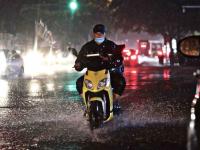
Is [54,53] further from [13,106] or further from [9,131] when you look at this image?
[9,131]

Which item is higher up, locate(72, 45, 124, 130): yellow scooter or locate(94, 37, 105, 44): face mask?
locate(94, 37, 105, 44): face mask

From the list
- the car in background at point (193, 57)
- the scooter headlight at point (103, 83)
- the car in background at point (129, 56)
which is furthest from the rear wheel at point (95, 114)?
the car in background at point (129, 56)

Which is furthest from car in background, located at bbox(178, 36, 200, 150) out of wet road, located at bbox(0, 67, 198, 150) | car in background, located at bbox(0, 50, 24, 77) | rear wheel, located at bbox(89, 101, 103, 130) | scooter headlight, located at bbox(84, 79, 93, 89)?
car in background, located at bbox(0, 50, 24, 77)

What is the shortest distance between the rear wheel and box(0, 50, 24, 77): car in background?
19.0 metres

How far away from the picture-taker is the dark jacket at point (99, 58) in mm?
9055

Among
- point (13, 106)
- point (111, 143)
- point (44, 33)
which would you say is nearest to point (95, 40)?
point (111, 143)

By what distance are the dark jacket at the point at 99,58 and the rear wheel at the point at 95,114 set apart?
2.35 feet

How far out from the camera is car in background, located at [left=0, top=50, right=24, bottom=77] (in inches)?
1073

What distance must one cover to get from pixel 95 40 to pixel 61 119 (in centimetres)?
202

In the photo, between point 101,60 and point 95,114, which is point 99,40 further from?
point 95,114

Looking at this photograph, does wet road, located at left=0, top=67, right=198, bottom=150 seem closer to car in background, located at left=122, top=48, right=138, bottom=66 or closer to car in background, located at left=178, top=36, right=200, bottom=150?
car in background, located at left=178, top=36, right=200, bottom=150

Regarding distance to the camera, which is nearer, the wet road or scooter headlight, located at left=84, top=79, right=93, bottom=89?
the wet road

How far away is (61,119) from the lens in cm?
1033

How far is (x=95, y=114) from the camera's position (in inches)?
346
